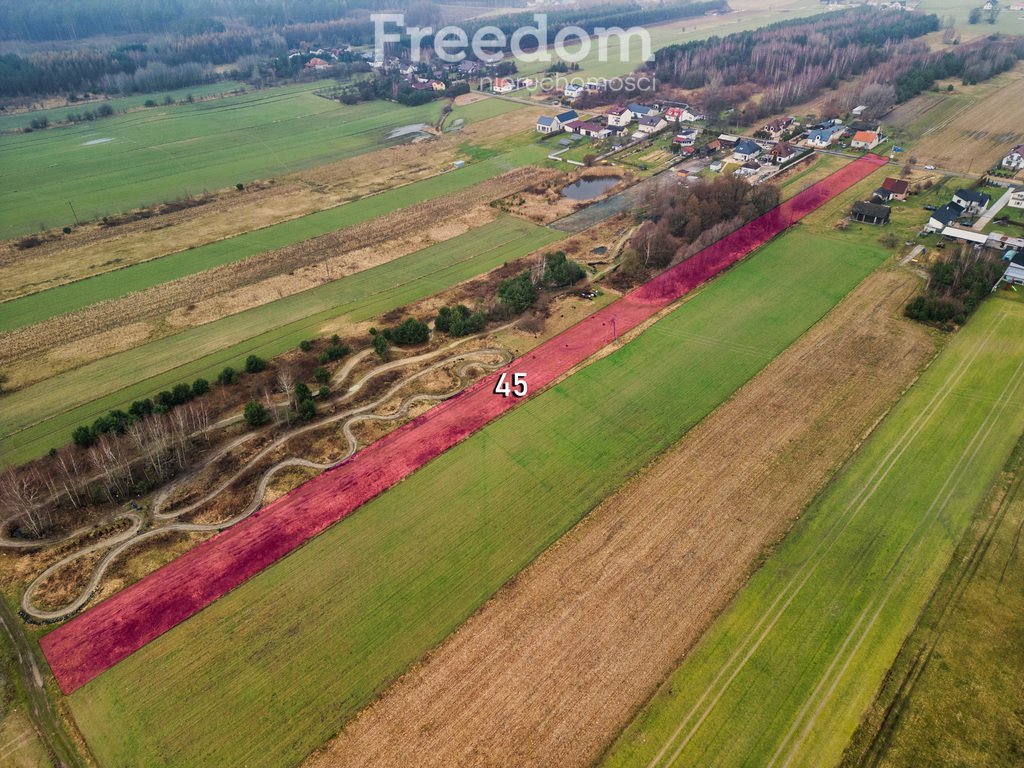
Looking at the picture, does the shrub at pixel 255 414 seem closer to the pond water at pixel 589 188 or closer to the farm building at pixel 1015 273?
the pond water at pixel 589 188

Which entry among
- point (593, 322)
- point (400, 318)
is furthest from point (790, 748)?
point (400, 318)

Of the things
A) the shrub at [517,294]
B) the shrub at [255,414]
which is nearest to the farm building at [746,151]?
the shrub at [517,294]

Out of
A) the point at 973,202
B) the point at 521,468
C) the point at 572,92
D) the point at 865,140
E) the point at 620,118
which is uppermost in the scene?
the point at 572,92

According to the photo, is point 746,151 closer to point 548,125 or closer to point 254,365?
point 548,125

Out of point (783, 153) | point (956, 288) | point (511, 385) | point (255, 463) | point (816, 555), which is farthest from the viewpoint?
point (783, 153)

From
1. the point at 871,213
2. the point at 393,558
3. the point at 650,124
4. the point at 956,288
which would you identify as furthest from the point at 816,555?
the point at 650,124

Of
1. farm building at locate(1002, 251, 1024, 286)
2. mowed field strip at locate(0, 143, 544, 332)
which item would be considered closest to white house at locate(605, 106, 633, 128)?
mowed field strip at locate(0, 143, 544, 332)

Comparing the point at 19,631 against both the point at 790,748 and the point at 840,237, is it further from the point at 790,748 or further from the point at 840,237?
the point at 840,237
